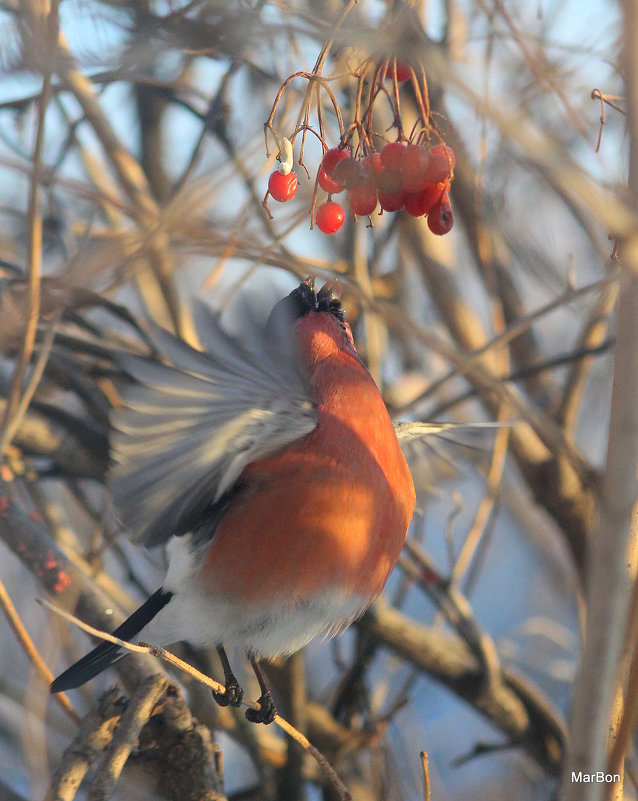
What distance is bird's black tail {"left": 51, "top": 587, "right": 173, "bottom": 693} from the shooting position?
165cm

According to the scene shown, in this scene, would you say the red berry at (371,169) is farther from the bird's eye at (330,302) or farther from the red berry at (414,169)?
the bird's eye at (330,302)

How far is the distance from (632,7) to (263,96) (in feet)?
6.65

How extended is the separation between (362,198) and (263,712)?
1.15 meters

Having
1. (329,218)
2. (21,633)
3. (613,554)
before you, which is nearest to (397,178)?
(329,218)

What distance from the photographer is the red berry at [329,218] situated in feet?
5.12

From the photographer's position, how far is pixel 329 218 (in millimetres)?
1571

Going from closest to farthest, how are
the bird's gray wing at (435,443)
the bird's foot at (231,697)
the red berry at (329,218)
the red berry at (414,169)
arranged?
the red berry at (414,169), the red berry at (329,218), the bird's foot at (231,697), the bird's gray wing at (435,443)

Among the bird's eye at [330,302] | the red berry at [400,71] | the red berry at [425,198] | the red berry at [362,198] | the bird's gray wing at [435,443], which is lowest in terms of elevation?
the bird's gray wing at [435,443]

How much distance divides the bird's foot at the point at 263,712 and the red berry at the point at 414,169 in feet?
3.79

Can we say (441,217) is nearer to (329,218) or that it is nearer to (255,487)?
(329,218)

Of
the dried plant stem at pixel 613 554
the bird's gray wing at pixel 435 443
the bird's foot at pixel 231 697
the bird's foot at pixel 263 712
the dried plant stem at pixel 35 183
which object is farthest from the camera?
the bird's gray wing at pixel 435 443

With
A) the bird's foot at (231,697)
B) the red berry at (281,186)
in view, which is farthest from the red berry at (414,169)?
the bird's foot at (231,697)

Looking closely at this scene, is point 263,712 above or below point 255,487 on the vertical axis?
below

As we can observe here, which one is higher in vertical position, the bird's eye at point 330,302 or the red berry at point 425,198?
the red berry at point 425,198
